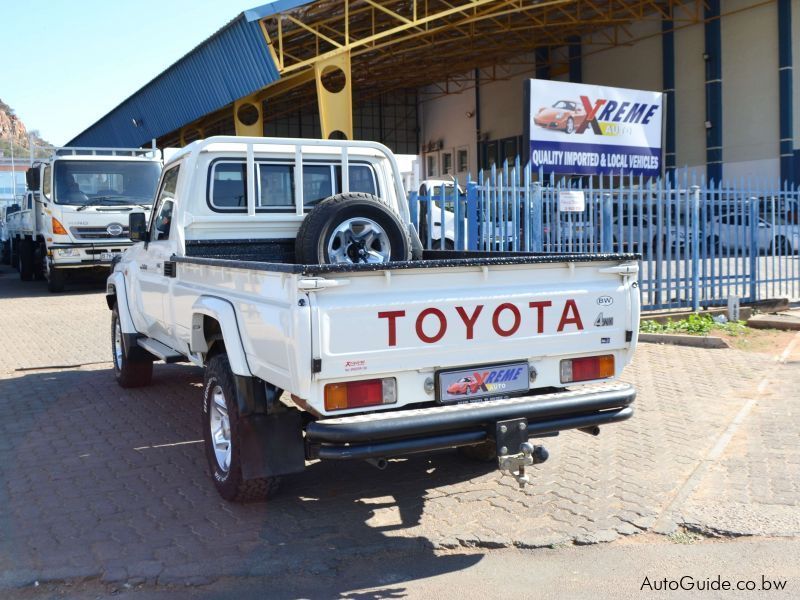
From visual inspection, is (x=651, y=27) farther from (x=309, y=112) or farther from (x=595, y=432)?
(x=595, y=432)

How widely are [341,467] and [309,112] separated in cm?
3934

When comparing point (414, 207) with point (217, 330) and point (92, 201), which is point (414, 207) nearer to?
point (217, 330)

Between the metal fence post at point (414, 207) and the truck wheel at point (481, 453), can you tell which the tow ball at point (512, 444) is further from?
the metal fence post at point (414, 207)

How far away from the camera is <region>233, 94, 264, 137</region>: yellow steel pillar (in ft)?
85.4

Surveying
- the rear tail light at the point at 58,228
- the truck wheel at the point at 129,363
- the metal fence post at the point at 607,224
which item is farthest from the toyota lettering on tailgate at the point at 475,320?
the rear tail light at the point at 58,228

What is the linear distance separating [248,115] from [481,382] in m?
24.0

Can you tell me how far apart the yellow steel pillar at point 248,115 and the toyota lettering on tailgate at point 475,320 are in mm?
22637

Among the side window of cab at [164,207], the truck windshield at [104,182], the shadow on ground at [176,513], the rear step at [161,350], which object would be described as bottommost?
the shadow on ground at [176,513]

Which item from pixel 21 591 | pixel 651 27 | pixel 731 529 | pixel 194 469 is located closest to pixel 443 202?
pixel 194 469

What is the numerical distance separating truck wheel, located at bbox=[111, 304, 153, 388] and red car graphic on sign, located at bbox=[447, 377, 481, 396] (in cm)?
437

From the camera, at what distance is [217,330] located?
502 cm

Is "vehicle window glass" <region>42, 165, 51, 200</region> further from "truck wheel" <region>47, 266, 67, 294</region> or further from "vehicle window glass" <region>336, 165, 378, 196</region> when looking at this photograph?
"vehicle window glass" <region>336, 165, 378, 196</region>

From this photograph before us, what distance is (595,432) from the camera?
15.2 feet

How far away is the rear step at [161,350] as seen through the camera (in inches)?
253
